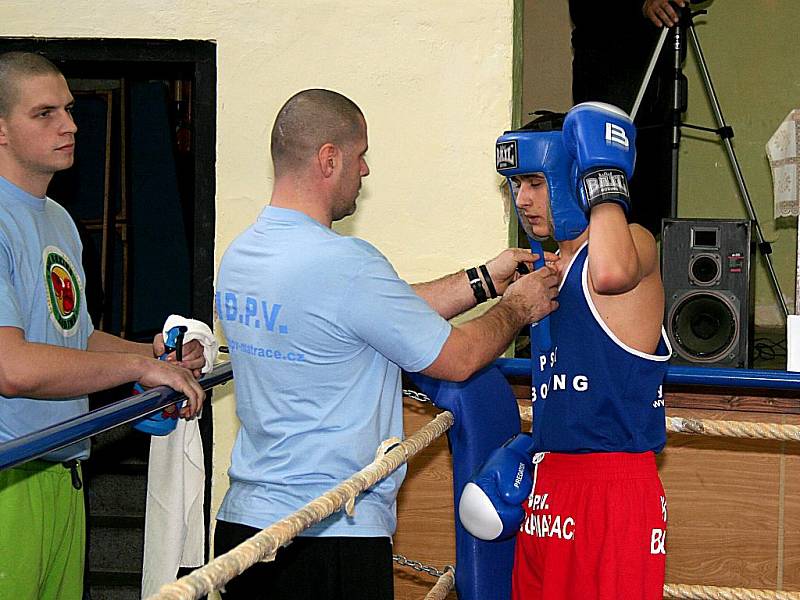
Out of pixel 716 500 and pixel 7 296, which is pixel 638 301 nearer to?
pixel 7 296

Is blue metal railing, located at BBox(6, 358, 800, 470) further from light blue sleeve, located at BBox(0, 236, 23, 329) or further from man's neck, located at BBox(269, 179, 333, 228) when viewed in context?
man's neck, located at BBox(269, 179, 333, 228)

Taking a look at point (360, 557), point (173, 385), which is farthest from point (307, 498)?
point (173, 385)

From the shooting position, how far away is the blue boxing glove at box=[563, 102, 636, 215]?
6.22 ft

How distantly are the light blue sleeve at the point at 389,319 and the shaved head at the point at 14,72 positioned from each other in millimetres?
843

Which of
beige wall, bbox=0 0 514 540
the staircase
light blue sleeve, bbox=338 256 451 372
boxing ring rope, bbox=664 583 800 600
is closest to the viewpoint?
light blue sleeve, bbox=338 256 451 372

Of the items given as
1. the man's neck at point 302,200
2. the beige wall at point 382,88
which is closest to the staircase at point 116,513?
the beige wall at point 382,88

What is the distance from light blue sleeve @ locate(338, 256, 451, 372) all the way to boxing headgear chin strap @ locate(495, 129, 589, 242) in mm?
372

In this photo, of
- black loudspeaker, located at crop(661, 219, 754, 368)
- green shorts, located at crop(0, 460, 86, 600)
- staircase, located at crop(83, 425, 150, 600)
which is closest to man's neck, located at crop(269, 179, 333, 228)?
green shorts, located at crop(0, 460, 86, 600)

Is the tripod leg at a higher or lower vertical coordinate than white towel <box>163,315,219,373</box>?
higher

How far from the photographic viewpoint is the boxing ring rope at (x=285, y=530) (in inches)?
47.1

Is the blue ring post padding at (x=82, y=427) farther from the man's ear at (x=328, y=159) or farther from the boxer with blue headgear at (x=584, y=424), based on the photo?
the boxer with blue headgear at (x=584, y=424)

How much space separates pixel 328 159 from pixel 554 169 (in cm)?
42

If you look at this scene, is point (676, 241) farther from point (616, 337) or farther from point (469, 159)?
point (616, 337)

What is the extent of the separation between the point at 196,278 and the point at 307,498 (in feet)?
5.90
